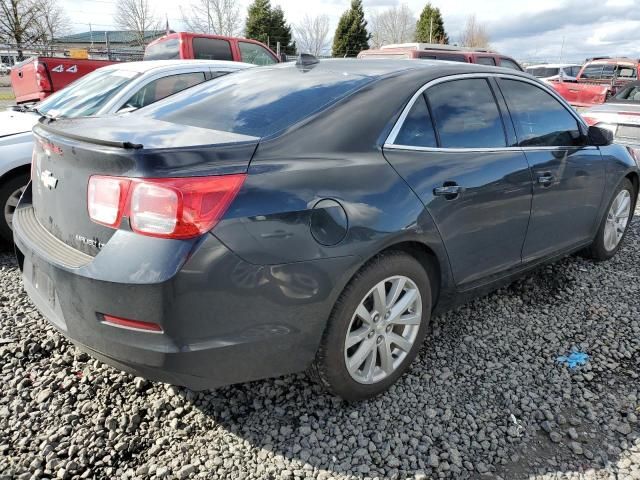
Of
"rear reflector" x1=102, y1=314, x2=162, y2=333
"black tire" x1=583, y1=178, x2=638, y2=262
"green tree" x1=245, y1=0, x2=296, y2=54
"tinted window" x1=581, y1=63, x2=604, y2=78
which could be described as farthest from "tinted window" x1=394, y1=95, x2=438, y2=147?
"green tree" x1=245, y1=0, x2=296, y2=54

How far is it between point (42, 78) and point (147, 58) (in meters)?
2.20

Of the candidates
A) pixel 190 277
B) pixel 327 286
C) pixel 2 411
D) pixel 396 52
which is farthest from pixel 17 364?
pixel 396 52

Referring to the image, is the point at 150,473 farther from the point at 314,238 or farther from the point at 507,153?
the point at 507,153

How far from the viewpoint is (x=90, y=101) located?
15.5 feet

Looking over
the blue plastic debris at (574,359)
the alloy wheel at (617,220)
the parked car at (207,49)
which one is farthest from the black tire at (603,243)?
the parked car at (207,49)

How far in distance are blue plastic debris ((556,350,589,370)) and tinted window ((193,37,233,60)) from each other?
7.47 m

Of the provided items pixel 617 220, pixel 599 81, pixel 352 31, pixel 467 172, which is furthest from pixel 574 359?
pixel 352 31

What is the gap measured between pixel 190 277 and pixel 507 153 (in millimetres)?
2042

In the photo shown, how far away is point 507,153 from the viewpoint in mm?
2967

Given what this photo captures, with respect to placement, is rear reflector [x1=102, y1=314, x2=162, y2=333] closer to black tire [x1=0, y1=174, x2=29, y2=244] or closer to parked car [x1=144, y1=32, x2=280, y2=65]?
black tire [x1=0, y1=174, x2=29, y2=244]

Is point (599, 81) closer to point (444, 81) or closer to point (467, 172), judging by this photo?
point (444, 81)

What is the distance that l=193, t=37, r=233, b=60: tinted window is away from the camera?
847cm

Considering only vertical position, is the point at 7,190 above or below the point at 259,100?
below

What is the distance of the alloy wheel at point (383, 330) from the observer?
2348 mm
